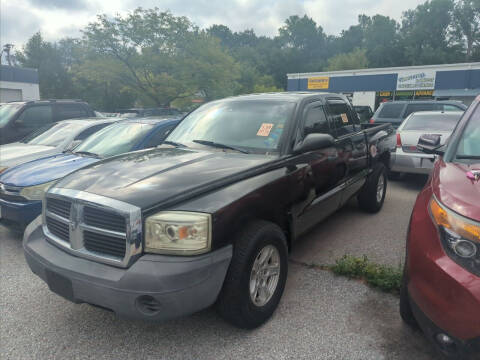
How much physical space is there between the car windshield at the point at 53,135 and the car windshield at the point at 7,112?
2.01m

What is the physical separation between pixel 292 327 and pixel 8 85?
3079cm

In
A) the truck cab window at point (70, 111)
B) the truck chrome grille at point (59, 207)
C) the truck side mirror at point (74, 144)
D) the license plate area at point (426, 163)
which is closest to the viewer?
the truck chrome grille at point (59, 207)

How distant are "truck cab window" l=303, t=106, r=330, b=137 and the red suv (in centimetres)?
150

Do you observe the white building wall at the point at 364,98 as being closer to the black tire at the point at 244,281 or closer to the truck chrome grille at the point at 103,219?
the black tire at the point at 244,281

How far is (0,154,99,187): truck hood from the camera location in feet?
14.1

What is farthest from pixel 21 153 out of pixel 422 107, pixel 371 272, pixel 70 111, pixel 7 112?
pixel 422 107

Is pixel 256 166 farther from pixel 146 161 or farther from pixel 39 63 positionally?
pixel 39 63

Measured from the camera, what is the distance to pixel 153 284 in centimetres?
212

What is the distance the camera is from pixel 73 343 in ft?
8.53

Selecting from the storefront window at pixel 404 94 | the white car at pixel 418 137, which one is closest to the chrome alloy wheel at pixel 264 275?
the white car at pixel 418 137

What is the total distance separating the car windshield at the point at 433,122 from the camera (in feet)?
23.3

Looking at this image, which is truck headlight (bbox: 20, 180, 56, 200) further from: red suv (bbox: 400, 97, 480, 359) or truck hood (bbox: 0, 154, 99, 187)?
red suv (bbox: 400, 97, 480, 359)

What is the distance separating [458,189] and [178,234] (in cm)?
167

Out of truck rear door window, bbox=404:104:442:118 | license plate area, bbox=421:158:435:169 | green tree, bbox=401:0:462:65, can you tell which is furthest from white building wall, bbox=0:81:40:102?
green tree, bbox=401:0:462:65
